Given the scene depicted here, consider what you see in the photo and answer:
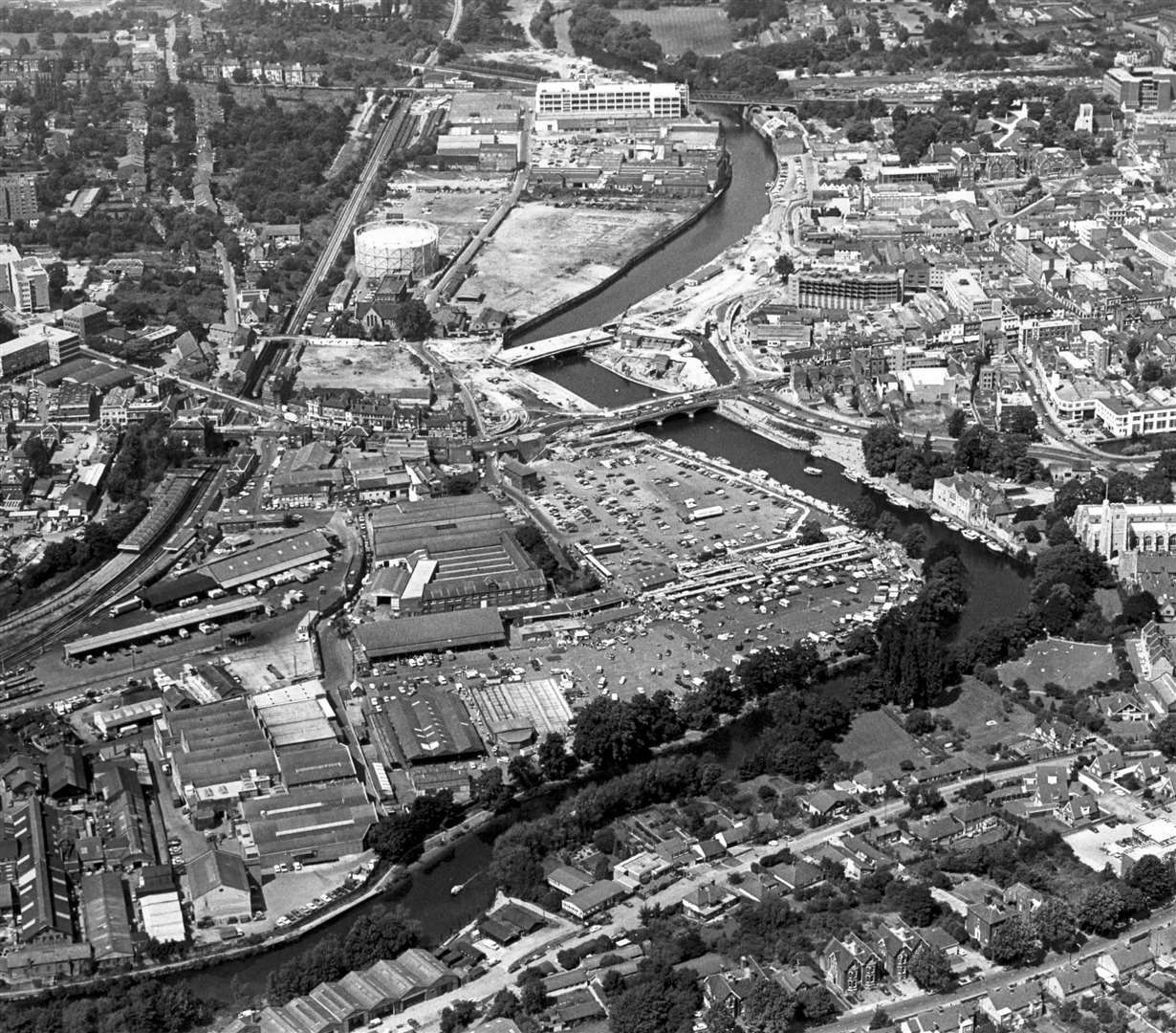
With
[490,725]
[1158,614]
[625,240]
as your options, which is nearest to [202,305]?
[625,240]

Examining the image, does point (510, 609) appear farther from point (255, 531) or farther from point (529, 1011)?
point (529, 1011)

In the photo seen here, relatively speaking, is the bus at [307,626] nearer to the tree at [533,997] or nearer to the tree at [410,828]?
the tree at [410,828]

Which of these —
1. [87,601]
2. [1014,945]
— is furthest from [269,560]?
[1014,945]

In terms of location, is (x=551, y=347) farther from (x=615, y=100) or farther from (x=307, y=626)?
(x=615, y=100)

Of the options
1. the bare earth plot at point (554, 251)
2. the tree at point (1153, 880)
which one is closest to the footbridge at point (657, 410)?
the bare earth plot at point (554, 251)

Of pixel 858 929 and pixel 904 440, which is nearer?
pixel 858 929

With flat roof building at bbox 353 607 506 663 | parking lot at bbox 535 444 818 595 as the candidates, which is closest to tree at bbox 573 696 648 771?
flat roof building at bbox 353 607 506 663

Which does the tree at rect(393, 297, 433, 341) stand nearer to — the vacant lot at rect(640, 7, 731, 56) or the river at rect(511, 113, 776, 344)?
the river at rect(511, 113, 776, 344)
